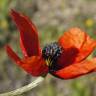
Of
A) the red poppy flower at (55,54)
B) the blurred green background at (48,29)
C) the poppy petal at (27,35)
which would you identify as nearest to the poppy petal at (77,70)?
the red poppy flower at (55,54)

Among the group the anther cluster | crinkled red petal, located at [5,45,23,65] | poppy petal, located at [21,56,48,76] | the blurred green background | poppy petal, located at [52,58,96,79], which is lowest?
the blurred green background

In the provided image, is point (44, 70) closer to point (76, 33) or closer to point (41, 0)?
point (76, 33)

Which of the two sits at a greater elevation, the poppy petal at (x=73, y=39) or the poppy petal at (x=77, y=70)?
the poppy petal at (x=77, y=70)

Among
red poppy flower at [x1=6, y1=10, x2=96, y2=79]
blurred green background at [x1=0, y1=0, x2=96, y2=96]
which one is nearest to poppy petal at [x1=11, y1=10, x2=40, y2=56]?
red poppy flower at [x1=6, y1=10, x2=96, y2=79]

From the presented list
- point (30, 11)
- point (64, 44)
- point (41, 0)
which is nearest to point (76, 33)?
point (64, 44)

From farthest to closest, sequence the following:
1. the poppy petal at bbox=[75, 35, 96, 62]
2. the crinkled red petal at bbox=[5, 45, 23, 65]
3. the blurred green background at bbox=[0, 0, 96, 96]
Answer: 1. the blurred green background at bbox=[0, 0, 96, 96]
2. the poppy petal at bbox=[75, 35, 96, 62]
3. the crinkled red petal at bbox=[5, 45, 23, 65]

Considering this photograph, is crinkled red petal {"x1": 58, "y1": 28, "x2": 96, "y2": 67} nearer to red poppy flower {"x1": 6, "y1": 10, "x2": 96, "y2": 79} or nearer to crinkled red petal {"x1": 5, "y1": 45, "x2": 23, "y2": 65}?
red poppy flower {"x1": 6, "y1": 10, "x2": 96, "y2": 79}

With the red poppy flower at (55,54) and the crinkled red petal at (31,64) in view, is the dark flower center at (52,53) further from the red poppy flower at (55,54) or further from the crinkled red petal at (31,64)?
the crinkled red petal at (31,64)
